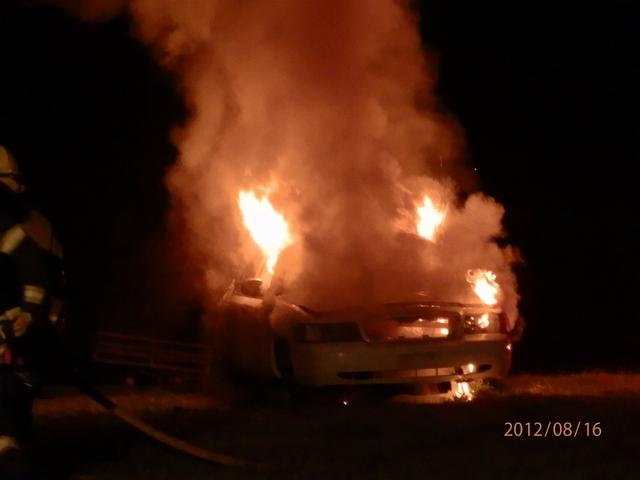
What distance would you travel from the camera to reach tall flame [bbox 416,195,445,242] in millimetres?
11586

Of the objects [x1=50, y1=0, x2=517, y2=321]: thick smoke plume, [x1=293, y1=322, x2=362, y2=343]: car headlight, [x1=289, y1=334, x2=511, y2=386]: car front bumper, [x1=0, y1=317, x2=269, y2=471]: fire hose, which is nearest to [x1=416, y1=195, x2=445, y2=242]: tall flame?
[x1=50, y1=0, x2=517, y2=321]: thick smoke plume

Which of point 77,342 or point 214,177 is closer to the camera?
point 214,177

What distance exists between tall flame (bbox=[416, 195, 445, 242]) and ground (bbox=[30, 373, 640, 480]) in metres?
1.93

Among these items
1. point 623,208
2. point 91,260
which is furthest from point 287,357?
point 623,208

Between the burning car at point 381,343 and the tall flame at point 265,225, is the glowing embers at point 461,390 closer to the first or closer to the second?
the burning car at point 381,343

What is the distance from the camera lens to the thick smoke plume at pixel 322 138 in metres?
10.8

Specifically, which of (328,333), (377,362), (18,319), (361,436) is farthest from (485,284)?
(18,319)

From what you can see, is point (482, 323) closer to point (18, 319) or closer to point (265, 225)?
point (265, 225)

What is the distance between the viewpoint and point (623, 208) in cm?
2298

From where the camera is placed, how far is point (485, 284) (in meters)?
11.1

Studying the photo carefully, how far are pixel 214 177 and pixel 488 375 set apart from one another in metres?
4.56

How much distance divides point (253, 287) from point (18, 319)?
182 inches

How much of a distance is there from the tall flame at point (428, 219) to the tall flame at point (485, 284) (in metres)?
0.63

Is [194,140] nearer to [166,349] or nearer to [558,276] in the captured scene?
[166,349]
